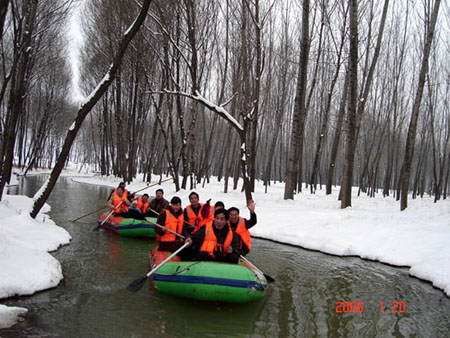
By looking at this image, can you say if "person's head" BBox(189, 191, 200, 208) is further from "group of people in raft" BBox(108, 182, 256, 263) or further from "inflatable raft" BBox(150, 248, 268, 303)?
"inflatable raft" BBox(150, 248, 268, 303)

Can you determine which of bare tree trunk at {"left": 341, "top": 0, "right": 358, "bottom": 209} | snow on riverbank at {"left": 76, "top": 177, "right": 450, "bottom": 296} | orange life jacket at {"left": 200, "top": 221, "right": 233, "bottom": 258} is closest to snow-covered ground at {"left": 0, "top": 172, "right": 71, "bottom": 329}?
orange life jacket at {"left": 200, "top": 221, "right": 233, "bottom": 258}

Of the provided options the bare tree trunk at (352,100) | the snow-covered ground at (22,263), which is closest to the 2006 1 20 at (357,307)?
the snow-covered ground at (22,263)

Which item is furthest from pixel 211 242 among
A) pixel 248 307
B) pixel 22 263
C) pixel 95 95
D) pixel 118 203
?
pixel 118 203

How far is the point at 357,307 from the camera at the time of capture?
5410 mm

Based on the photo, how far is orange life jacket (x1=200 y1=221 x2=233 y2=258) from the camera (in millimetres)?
6020

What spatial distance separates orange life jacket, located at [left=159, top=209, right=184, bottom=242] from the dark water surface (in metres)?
0.72

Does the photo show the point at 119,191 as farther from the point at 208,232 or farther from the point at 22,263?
the point at 208,232

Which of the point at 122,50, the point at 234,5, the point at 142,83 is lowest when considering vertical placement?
the point at 122,50

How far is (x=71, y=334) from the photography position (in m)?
4.05

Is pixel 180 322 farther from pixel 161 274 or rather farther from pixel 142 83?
pixel 142 83

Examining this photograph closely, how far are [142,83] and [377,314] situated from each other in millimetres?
21106

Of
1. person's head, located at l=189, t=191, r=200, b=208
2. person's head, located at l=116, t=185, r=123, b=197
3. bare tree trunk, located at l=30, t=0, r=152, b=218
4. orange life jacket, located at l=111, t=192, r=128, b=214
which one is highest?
bare tree trunk, located at l=30, t=0, r=152, b=218

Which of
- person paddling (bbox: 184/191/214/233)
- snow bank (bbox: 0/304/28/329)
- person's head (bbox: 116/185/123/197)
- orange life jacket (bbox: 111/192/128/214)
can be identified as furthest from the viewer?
person's head (bbox: 116/185/123/197)

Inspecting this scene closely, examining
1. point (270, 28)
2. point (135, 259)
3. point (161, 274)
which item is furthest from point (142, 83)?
point (161, 274)
